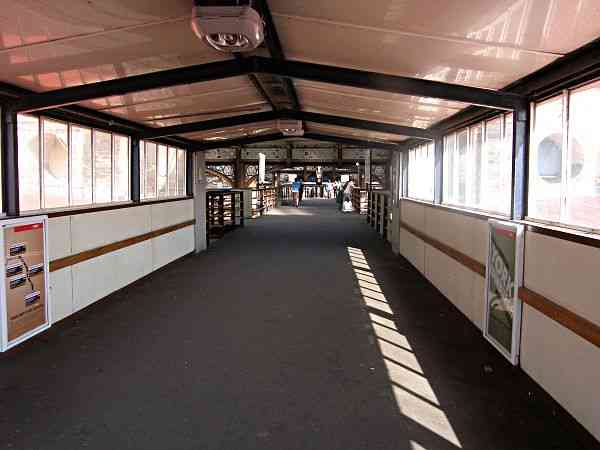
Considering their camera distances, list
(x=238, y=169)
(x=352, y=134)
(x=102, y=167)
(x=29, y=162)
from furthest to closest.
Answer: (x=238, y=169), (x=352, y=134), (x=102, y=167), (x=29, y=162)

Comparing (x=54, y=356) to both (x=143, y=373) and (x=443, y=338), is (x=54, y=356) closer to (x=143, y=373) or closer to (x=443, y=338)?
(x=143, y=373)

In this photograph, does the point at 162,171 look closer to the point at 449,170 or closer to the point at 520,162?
the point at 449,170

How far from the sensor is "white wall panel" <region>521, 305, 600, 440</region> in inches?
124

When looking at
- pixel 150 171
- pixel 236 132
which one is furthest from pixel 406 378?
pixel 236 132

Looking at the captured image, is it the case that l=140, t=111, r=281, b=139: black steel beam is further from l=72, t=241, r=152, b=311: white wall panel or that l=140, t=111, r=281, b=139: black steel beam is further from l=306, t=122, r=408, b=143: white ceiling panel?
l=306, t=122, r=408, b=143: white ceiling panel

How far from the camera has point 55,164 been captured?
6312 mm

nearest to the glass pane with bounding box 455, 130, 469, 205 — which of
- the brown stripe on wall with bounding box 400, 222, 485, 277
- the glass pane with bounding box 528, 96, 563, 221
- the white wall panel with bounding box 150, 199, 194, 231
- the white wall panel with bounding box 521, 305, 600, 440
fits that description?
the brown stripe on wall with bounding box 400, 222, 485, 277

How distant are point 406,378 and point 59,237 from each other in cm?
405

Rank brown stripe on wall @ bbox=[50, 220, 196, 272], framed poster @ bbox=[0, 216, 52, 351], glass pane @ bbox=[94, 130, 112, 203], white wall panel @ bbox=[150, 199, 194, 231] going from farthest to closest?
1. white wall panel @ bbox=[150, 199, 194, 231]
2. glass pane @ bbox=[94, 130, 112, 203]
3. brown stripe on wall @ bbox=[50, 220, 196, 272]
4. framed poster @ bbox=[0, 216, 52, 351]

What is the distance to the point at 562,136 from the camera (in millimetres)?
4188

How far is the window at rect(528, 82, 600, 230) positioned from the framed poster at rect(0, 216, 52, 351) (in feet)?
15.6

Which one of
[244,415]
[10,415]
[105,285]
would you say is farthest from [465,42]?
[105,285]

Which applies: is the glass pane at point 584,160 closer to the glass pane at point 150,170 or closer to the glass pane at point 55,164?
the glass pane at point 55,164

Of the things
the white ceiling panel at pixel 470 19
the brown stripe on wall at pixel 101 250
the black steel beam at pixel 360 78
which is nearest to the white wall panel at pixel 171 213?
the brown stripe on wall at pixel 101 250
